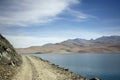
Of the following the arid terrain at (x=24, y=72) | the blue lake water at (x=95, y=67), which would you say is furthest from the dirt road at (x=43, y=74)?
the blue lake water at (x=95, y=67)

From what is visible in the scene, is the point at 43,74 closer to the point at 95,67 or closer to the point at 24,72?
the point at 24,72

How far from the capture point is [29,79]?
24672 mm

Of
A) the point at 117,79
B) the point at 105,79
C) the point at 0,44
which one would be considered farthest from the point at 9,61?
the point at 117,79

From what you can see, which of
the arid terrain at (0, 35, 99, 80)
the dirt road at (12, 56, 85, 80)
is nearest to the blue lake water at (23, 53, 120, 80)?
the arid terrain at (0, 35, 99, 80)

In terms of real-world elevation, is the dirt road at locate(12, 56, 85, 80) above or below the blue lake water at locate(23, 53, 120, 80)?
above

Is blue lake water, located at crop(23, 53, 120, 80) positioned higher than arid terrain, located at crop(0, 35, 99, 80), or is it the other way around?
arid terrain, located at crop(0, 35, 99, 80)

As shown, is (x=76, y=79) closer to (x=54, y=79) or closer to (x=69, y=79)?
(x=69, y=79)

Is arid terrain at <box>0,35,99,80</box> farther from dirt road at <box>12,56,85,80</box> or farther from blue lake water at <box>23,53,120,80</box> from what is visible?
blue lake water at <box>23,53,120,80</box>

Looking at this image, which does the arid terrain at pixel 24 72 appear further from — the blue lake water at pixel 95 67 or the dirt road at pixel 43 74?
the blue lake water at pixel 95 67

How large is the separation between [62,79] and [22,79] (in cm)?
536

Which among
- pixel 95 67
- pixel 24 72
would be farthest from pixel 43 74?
pixel 95 67

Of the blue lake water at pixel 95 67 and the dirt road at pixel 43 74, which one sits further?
the blue lake water at pixel 95 67

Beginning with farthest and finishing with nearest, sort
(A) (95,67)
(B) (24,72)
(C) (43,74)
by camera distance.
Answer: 1. (A) (95,67)
2. (B) (24,72)
3. (C) (43,74)

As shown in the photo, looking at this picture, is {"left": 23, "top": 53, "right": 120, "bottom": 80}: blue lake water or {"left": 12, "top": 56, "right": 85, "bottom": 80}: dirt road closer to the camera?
{"left": 12, "top": 56, "right": 85, "bottom": 80}: dirt road
